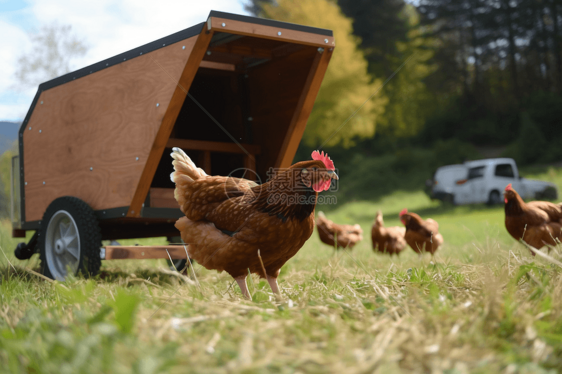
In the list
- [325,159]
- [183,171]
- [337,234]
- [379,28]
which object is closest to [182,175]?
[183,171]

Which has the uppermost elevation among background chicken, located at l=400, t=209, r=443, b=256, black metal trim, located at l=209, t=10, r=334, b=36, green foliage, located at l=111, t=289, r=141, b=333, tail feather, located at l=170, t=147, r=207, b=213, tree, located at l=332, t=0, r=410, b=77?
tree, located at l=332, t=0, r=410, b=77

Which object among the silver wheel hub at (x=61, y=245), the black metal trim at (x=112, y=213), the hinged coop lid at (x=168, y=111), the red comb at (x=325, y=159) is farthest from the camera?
the silver wheel hub at (x=61, y=245)

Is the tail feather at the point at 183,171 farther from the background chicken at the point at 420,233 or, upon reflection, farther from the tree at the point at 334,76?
the tree at the point at 334,76

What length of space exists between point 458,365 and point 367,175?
17868 mm

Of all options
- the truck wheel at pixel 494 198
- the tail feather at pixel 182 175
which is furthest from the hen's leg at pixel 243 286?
the truck wheel at pixel 494 198

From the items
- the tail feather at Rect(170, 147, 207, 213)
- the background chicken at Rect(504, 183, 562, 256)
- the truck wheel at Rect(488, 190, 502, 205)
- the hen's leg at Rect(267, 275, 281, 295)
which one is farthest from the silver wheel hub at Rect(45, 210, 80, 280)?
the truck wheel at Rect(488, 190, 502, 205)

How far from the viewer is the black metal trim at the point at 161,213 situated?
3484 millimetres

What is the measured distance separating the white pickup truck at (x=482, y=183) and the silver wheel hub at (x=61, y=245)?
11.7 meters

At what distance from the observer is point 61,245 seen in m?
3.82

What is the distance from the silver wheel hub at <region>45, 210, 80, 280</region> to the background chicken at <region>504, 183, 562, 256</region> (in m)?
4.03

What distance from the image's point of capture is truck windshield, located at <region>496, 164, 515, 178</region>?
1327cm

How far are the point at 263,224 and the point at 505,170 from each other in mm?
12751

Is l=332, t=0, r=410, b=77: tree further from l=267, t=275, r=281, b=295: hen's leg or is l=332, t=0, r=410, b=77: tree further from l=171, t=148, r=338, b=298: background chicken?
l=267, t=275, r=281, b=295: hen's leg

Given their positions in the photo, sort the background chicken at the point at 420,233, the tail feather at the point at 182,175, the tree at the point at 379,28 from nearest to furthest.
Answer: the tail feather at the point at 182,175 < the background chicken at the point at 420,233 < the tree at the point at 379,28
